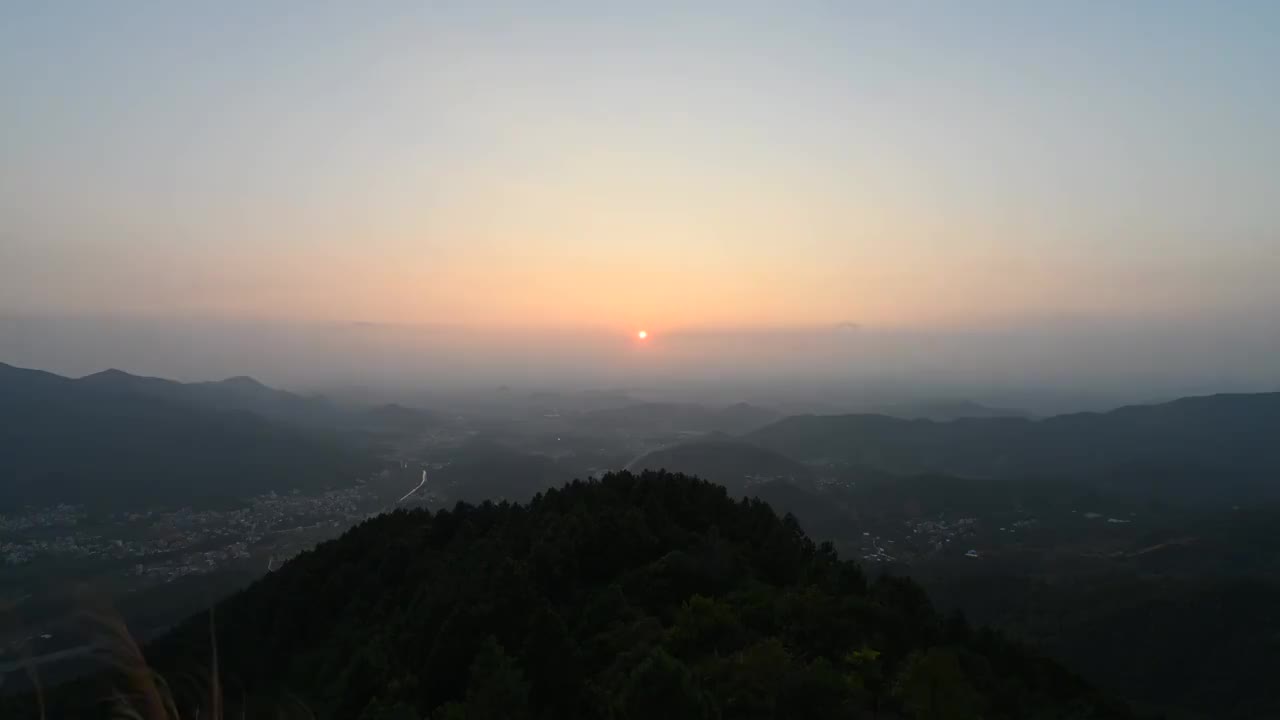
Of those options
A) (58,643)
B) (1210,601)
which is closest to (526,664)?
(58,643)

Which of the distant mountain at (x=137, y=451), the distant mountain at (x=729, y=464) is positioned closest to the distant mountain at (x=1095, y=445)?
the distant mountain at (x=729, y=464)

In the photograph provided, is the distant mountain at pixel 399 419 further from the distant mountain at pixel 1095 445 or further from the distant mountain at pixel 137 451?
the distant mountain at pixel 1095 445

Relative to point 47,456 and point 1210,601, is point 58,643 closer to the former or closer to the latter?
point 1210,601

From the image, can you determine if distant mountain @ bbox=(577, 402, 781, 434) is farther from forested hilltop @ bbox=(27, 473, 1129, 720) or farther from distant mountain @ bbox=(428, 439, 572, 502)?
forested hilltop @ bbox=(27, 473, 1129, 720)

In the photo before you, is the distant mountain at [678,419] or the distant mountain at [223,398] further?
the distant mountain at [678,419]

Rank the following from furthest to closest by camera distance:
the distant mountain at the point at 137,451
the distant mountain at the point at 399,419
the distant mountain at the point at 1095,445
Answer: the distant mountain at the point at 399,419 < the distant mountain at the point at 1095,445 < the distant mountain at the point at 137,451

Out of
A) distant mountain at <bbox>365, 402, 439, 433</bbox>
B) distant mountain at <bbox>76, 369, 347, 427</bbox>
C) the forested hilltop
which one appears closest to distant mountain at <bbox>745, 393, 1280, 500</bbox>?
A: distant mountain at <bbox>365, 402, 439, 433</bbox>
